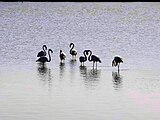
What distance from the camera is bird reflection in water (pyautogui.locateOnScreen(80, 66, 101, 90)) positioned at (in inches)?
610

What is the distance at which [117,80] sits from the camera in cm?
1634

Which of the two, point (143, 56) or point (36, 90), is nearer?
point (36, 90)

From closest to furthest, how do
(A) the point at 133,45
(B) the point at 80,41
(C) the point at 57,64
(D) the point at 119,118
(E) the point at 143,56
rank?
(D) the point at 119,118 < (C) the point at 57,64 < (E) the point at 143,56 < (A) the point at 133,45 < (B) the point at 80,41

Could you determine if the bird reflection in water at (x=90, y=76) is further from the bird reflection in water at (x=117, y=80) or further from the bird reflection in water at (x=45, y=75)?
the bird reflection in water at (x=45, y=75)

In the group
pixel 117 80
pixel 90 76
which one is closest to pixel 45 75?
pixel 90 76

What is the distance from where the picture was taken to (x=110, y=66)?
18.7 meters

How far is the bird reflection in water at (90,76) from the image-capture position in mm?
15484

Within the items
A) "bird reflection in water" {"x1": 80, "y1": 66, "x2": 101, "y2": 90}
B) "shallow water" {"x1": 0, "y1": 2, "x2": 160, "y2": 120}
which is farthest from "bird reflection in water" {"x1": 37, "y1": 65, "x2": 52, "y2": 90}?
"bird reflection in water" {"x1": 80, "y1": 66, "x2": 101, "y2": 90}

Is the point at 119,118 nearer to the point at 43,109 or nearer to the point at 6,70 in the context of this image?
the point at 43,109

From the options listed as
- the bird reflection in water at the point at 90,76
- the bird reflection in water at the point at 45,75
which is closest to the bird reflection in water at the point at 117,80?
the bird reflection in water at the point at 90,76

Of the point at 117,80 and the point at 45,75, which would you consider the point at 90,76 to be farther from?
the point at 45,75

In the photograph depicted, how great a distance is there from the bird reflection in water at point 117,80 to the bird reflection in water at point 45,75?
138 cm

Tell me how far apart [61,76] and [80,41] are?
10251 mm

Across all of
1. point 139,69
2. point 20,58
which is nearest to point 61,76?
point 139,69
